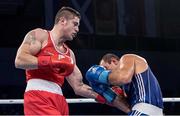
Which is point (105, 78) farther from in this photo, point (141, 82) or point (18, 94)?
point (18, 94)

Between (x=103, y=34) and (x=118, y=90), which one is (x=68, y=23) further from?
(x=103, y=34)

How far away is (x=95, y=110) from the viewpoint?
7.24 metres

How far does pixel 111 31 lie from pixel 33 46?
5.10m

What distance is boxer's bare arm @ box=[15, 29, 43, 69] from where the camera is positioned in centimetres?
239

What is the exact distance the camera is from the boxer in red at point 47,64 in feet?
7.94

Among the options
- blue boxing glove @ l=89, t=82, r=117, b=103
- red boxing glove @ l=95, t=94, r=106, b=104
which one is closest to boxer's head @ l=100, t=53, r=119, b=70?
blue boxing glove @ l=89, t=82, r=117, b=103

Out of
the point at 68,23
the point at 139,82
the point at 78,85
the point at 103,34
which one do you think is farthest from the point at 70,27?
the point at 103,34

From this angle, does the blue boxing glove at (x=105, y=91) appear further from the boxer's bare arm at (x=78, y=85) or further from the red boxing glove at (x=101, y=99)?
the boxer's bare arm at (x=78, y=85)

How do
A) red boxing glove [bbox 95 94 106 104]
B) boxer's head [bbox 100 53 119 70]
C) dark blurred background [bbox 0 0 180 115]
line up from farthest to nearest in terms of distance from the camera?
dark blurred background [bbox 0 0 180 115] < red boxing glove [bbox 95 94 106 104] < boxer's head [bbox 100 53 119 70]

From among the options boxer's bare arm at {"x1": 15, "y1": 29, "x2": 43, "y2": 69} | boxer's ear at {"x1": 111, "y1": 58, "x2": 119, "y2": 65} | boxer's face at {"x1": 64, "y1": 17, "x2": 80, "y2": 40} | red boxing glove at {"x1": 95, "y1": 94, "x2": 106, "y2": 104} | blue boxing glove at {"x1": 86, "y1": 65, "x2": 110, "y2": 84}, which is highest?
boxer's face at {"x1": 64, "y1": 17, "x2": 80, "y2": 40}

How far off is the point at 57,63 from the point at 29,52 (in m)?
0.20

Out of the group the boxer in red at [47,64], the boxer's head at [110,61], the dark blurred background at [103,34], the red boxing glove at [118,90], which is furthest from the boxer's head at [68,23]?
the dark blurred background at [103,34]

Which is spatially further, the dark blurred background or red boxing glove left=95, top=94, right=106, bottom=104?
the dark blurred background

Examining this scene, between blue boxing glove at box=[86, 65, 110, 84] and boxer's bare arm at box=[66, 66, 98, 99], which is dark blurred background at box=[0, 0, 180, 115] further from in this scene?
blue boxing glove at box=[86, 65, 110, 84]
